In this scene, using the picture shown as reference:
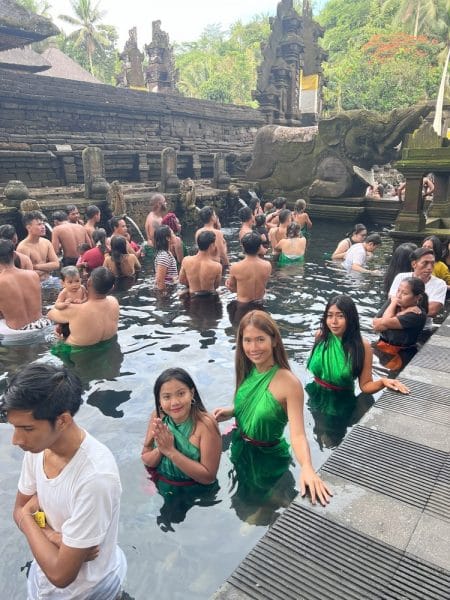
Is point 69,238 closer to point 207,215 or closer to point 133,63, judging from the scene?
point 207,215

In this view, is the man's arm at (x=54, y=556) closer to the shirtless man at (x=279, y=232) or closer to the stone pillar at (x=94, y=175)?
the shirtless man at (x=279, y=232)

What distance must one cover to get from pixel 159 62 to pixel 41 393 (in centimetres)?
3778

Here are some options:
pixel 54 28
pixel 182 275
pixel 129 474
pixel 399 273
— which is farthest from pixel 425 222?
pixel 54 28

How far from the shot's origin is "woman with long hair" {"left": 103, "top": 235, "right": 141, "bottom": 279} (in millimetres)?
8641

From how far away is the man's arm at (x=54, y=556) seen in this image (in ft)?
→ 6.55

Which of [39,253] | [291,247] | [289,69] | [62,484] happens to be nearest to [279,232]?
[291,247]

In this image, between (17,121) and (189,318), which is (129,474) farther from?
(17,121)

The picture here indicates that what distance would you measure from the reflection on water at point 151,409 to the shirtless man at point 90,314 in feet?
0.84

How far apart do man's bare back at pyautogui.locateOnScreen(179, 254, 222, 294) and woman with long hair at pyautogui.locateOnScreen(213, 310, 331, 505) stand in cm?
415

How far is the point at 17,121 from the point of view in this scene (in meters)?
19.3

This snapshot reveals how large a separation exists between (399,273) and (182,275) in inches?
139

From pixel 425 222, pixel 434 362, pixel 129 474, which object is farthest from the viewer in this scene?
pixel 425 222

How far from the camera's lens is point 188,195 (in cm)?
1614

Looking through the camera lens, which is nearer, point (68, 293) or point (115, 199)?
point (68, 293)
